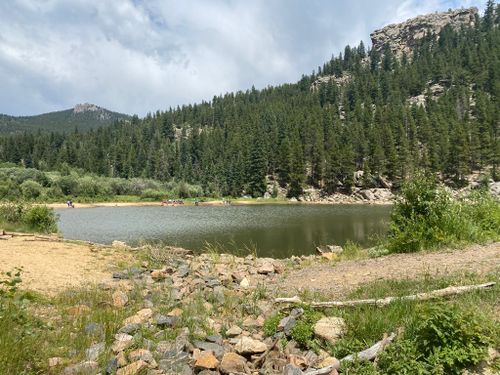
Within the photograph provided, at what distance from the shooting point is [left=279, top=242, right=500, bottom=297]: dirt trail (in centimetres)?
875

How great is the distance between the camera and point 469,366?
5.06 meters

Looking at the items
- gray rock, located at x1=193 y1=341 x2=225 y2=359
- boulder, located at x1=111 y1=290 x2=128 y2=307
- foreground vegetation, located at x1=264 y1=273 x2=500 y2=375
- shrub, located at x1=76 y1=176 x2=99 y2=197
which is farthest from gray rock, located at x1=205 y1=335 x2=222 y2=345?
shrub, located at x1=76 y1=176 x2=99 y2=197

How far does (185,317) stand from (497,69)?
539ft

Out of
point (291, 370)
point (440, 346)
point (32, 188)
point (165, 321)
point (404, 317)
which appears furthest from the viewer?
point (32, 188)

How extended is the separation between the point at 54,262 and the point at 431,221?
42.8 ft

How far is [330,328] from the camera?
6.45 meters

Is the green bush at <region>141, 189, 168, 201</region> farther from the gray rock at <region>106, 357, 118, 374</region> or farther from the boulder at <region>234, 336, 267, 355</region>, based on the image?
the gray rock at <region>106, 357, 118, 374</region>

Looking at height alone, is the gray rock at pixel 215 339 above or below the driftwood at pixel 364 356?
below

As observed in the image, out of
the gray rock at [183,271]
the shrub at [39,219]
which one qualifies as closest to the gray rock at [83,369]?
the gray rock at [183,271]

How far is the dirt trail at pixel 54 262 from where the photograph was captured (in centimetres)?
1037

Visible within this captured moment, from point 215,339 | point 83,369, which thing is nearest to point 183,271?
point 215,339

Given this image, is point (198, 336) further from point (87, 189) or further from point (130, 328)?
point (87, 189)

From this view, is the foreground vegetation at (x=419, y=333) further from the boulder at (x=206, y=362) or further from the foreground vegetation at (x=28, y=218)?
the foreground vegetation at (x=28, y=218)

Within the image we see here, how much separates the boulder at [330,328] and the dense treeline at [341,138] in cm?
9295
